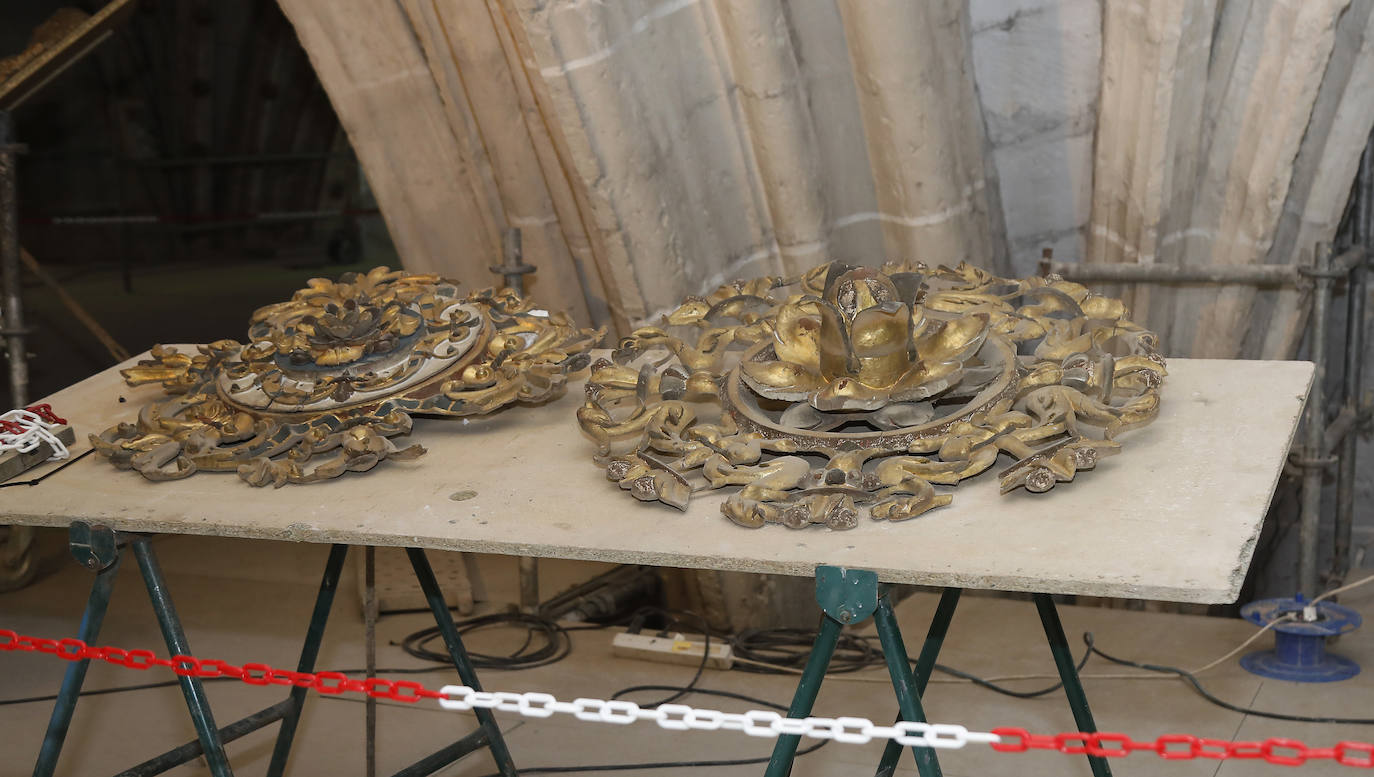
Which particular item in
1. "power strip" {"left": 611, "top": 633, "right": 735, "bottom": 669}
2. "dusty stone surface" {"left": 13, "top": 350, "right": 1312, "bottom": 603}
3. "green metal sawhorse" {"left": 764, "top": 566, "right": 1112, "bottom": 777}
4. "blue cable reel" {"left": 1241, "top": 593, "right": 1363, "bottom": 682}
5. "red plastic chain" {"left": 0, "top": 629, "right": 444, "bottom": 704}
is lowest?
"red plastic chain" {"left": 0, "top": 629, "right": 444, "bottom": 704}

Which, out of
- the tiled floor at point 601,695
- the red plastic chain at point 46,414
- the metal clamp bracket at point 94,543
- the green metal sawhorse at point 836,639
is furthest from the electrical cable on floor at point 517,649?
the green metal sawhorse at point 836,639

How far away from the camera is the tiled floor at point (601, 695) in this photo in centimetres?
365

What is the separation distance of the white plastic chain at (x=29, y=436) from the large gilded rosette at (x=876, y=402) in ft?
3.39

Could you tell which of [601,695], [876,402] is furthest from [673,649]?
[876,402]

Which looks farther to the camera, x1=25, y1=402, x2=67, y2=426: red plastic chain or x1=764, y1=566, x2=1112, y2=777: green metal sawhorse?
x1=25, y1=402, x2=67, y2=426: red plastic chain

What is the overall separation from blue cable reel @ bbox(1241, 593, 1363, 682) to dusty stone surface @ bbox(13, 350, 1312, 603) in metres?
1.39

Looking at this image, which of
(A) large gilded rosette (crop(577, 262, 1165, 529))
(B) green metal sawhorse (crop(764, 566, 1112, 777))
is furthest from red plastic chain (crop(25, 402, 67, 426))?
(B) green metal sawhorse (crop(764, 566, 1112, 777))

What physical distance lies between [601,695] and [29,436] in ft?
6.08

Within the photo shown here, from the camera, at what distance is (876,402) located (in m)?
2.36

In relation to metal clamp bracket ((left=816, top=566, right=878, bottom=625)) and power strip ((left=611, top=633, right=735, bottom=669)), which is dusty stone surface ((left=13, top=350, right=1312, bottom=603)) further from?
power strip ((left=611, top=633, right=735, bottom=669))

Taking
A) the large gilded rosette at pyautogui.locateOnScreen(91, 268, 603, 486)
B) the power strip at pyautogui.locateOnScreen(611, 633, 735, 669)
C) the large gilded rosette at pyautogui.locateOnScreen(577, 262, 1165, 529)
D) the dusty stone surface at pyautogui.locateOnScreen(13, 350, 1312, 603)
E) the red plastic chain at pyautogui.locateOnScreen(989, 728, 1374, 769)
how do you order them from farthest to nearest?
the power strip at pyautogui.locateOnScreen(611, 633, 735, 669)
the large gilded rosette at pyautogui.locateOnScreen(91, 268, 603, 486)
the large gilded rosette at pyautogui.locateOnScreen(577, 262, 1165, 529)
the dusty stone surface at pyautogui.locateOnScreen(13, 350, 1312, 603)
the red plastic chain at pyautogui.locateOnScreen(989, 728, 1374, 769)

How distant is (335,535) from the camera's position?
235cm

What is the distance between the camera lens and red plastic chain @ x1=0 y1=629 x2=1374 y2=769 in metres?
1.69

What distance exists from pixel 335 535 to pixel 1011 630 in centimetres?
263
